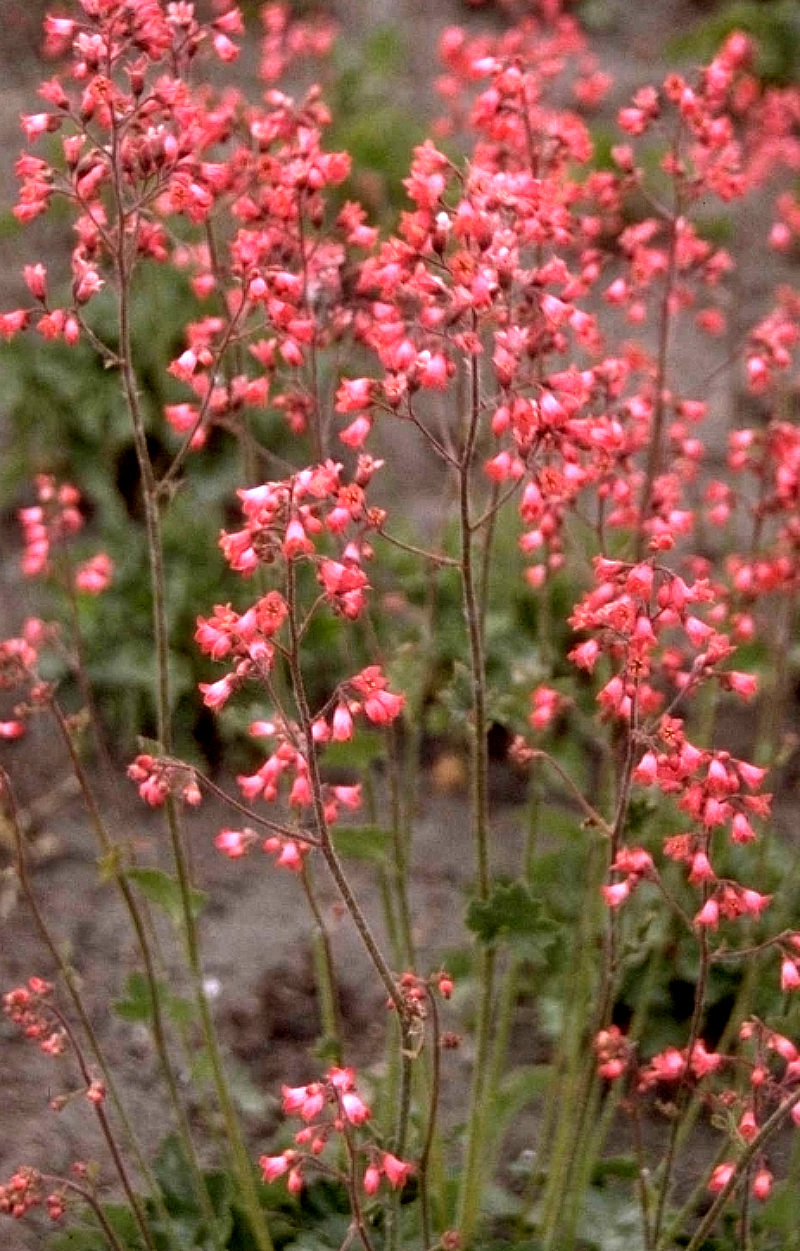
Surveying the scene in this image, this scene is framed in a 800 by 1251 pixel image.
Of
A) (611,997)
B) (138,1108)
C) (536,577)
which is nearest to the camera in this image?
(611,997)

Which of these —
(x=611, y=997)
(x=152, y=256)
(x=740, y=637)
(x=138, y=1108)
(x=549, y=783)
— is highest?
(x=152, y=256)

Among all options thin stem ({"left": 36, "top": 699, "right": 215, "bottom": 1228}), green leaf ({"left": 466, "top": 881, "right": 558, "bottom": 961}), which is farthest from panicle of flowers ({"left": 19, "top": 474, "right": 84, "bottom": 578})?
green leaf ({"left": 466, "top": 881, "right": 558, "bottom": 961})

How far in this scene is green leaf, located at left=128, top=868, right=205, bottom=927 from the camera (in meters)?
3.50

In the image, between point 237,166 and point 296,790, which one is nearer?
point 296,790

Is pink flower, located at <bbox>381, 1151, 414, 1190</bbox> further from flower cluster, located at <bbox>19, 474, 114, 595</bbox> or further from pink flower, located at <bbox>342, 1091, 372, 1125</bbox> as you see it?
flower cluster, located at <bbox>19, 474, 114, 595</bbox>

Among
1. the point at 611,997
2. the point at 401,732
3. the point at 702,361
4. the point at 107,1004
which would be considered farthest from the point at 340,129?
the point at 611,997

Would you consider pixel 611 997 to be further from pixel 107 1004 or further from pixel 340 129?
pixel 340 129

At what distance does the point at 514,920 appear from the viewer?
3.36 metres

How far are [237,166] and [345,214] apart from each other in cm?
34

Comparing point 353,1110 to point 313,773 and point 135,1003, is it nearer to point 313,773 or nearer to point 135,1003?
point 313,773

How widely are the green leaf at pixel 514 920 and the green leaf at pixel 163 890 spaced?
2.01 feet

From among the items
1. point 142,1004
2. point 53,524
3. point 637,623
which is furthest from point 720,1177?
point 53,524

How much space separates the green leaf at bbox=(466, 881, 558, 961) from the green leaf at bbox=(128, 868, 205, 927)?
2.01ft

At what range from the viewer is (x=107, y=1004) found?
5.22m
